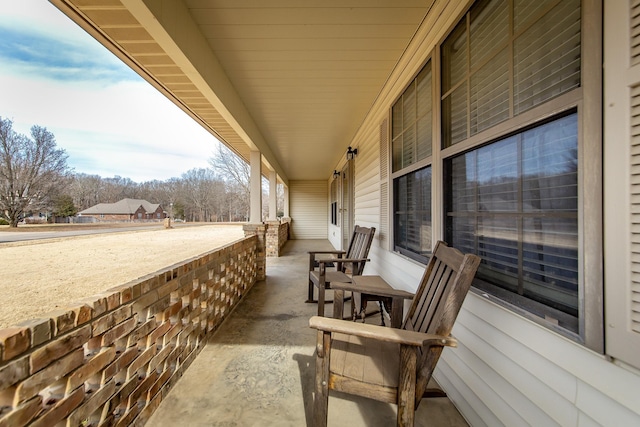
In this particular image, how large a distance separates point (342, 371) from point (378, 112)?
3209mm

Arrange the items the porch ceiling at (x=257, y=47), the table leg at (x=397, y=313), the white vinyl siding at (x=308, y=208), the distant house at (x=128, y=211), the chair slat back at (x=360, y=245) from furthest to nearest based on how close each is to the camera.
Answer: the distant house at (x=128, y=211)
the white vinyl siding at (x=308, y=208)
the chair slat back at (x=360, y=245)
the table leg at (x=397, y=313)
the porch ceiling at (x=257, y=47)

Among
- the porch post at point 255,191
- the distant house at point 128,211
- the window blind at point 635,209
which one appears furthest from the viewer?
the distant house at point 128,211

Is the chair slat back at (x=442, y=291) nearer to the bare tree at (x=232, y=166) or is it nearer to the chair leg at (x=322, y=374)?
the chair leg at (x=322, y=374)

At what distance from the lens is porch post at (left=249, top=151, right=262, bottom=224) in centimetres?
474

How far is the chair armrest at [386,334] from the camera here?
1.09 metres

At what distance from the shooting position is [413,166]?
2414mm

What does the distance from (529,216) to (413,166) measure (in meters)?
1.32

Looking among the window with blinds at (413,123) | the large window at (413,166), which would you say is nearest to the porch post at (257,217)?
the large window at (413,166)

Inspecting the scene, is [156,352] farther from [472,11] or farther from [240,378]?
[472,11]

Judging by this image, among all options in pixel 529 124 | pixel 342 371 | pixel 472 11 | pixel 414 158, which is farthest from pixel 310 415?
pixel 472 11

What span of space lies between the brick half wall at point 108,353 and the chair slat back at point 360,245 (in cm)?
182

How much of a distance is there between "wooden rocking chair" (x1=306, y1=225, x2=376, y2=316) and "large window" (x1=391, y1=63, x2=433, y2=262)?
430 millimetres

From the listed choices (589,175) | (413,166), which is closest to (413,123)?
(413,166)

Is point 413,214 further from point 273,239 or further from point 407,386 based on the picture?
point 273,239
